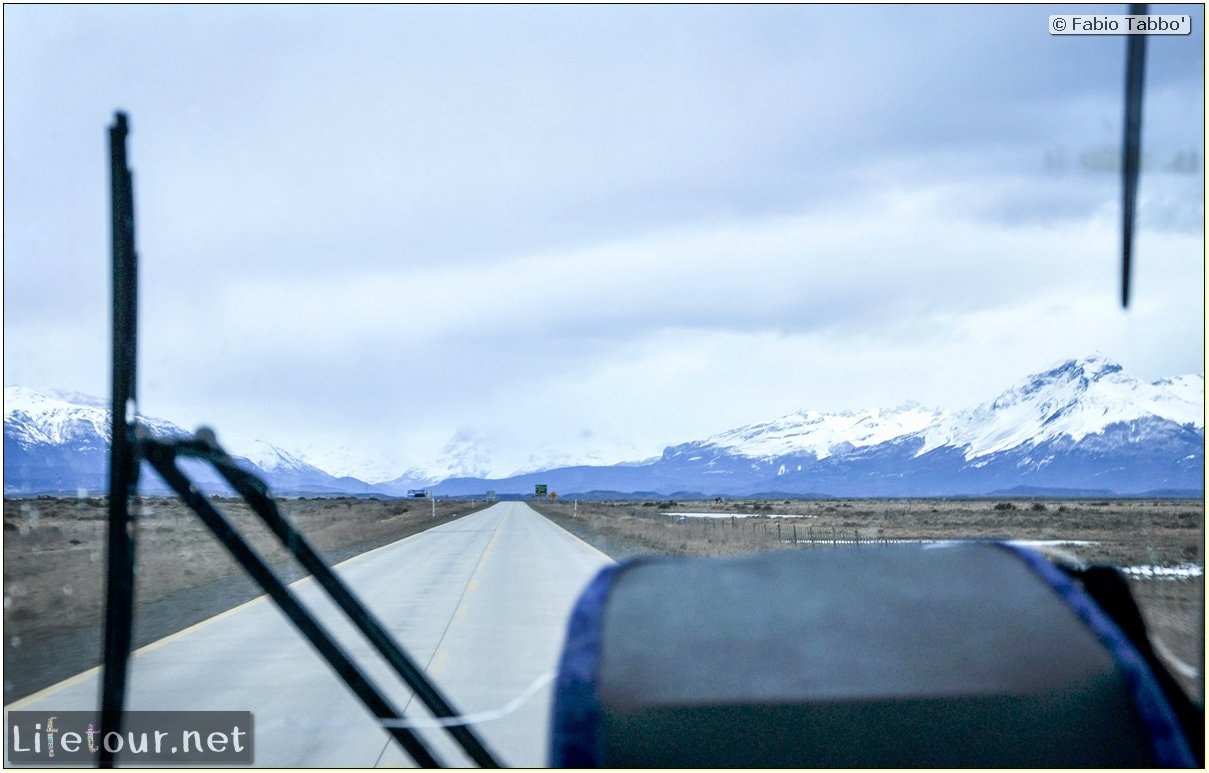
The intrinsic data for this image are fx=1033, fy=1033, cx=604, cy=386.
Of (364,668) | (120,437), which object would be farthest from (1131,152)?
(364,668)

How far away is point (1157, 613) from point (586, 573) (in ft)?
35.9

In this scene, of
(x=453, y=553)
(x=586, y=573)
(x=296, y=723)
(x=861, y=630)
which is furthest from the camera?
(x=453, y=553)

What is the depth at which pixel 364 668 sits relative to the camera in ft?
30.3

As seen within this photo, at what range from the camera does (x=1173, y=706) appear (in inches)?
94.3

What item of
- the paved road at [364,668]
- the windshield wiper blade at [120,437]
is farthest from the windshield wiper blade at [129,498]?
the paved road at [364,668]

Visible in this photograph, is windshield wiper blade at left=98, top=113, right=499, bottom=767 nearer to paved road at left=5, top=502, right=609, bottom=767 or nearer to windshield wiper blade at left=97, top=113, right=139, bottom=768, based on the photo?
windshield wiper blade at left=97, top=113, right=139, bottom=768

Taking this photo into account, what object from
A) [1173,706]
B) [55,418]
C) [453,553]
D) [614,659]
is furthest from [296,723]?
[453,553]

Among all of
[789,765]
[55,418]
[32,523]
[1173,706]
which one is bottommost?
[32,523]

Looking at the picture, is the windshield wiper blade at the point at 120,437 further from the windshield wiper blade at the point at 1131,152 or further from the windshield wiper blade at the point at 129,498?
the windshield wiper blade at the point at 1131,152

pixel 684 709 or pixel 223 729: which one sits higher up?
pixel 684 709

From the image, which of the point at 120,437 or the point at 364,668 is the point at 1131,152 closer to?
the point at 120,437

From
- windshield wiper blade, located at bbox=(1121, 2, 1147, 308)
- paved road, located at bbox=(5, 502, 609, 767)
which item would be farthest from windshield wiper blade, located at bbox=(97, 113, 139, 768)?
windshield wiper blade, located at bbox=(1121, 2, 1147, 308)

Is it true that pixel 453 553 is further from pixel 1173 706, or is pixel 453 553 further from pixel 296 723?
pixel 1173 706

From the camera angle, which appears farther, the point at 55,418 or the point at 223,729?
the point at 223,729
